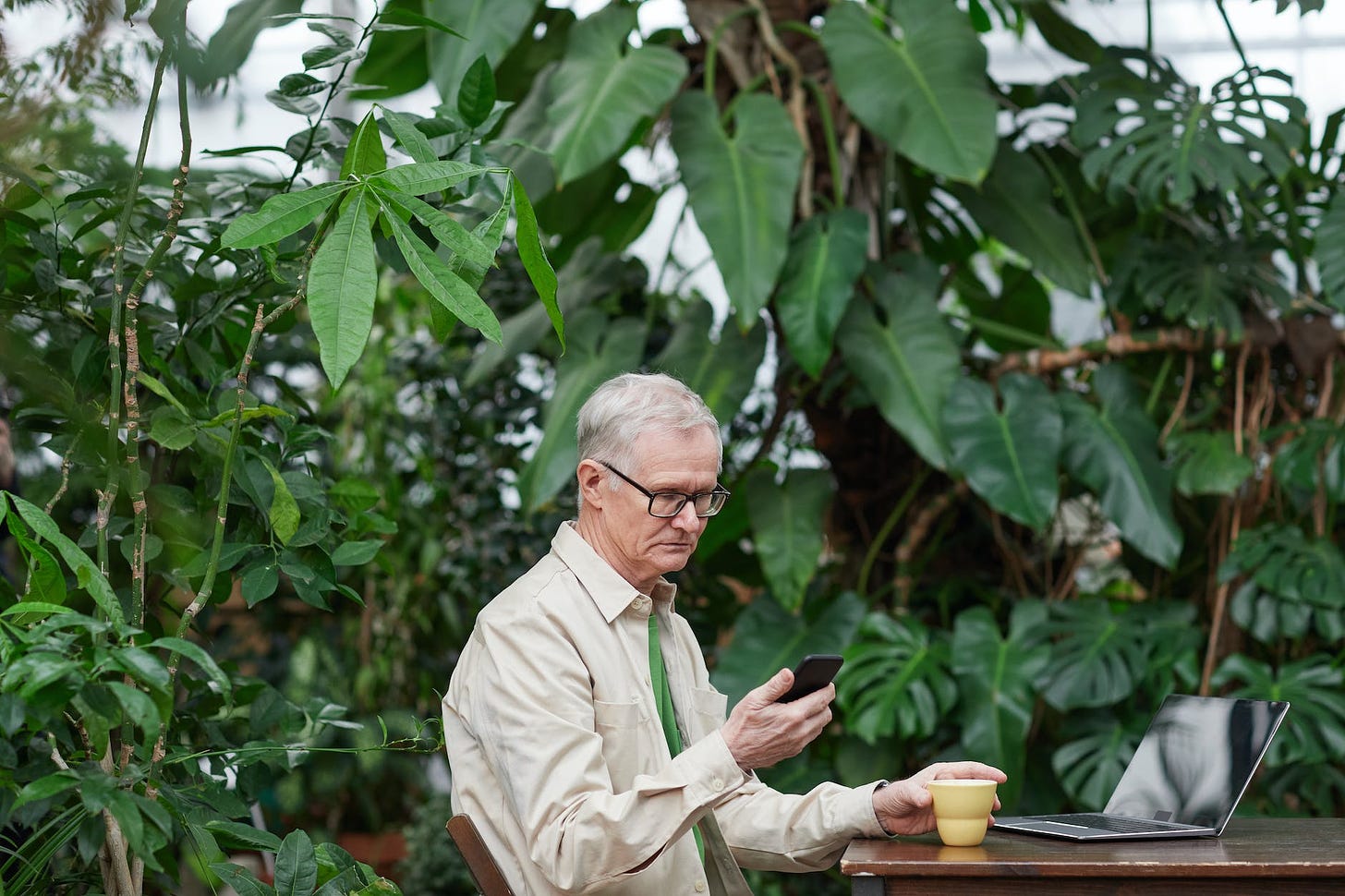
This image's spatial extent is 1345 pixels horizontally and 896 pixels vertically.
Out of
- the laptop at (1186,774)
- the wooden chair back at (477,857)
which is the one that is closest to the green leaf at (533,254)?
the wooden chair back at (477,857)

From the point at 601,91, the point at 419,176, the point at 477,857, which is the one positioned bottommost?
the point at 477,857

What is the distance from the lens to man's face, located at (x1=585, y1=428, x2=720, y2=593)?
1549 mm

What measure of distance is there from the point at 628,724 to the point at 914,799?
0.33m

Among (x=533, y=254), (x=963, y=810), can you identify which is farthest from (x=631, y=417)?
(x=963, y=810)

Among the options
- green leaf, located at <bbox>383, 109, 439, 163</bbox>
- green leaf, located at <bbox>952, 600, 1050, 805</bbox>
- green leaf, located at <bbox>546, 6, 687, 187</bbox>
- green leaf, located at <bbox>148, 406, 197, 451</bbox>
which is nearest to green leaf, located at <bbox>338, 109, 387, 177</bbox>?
green leaf, located at <bbox>383, 109, 439, 163</bbox>

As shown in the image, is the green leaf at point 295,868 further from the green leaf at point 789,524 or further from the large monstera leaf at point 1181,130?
the large monstera leaf at point 1181,130

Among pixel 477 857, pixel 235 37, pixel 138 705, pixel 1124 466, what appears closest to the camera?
pixel 138 705

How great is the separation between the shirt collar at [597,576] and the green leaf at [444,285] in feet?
1.47

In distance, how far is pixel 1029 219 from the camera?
329cm

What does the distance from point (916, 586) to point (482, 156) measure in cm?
214

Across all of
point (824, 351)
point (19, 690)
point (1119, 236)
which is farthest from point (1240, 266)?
point (19, 690)

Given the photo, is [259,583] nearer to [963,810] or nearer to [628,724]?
[628,724]

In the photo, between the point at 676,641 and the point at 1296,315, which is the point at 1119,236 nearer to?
the point at 1296,315

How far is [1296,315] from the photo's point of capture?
3.13 meters
